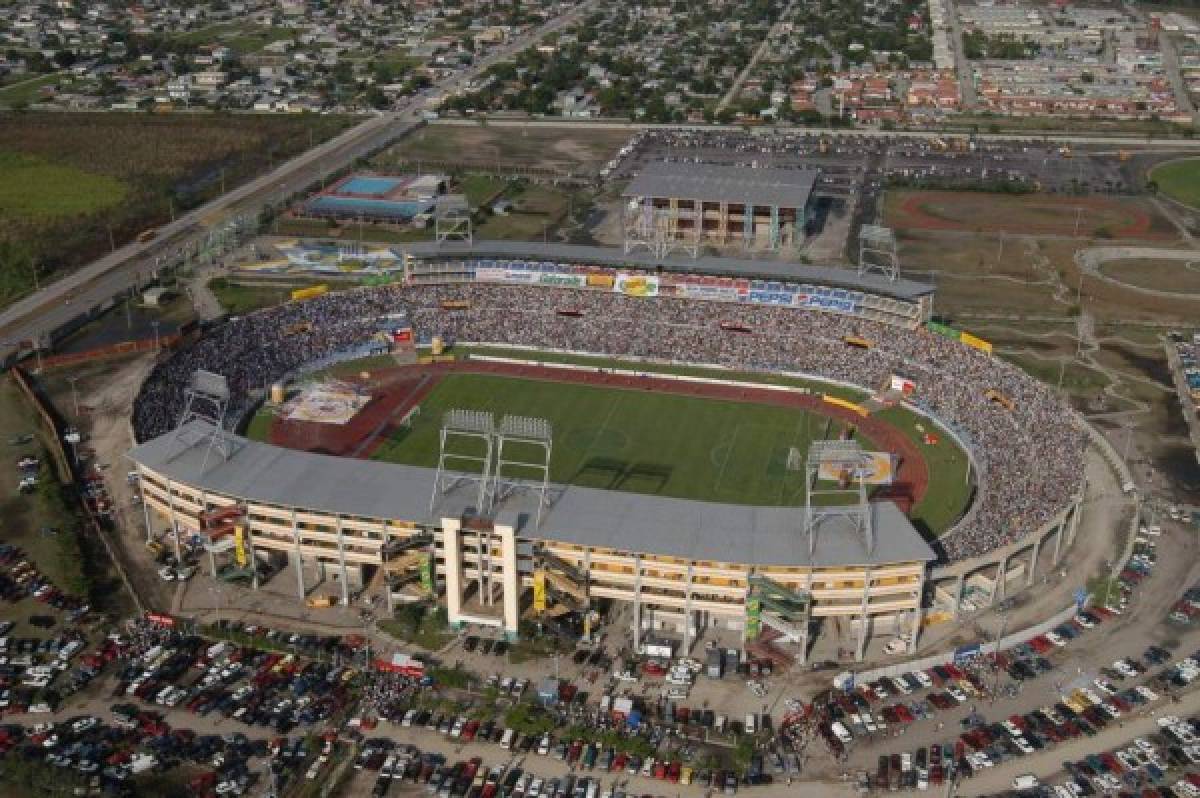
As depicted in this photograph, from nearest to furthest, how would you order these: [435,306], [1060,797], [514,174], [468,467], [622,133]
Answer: [1060,797]
[468,467]
[435,306]
[514,174]
[622,133]

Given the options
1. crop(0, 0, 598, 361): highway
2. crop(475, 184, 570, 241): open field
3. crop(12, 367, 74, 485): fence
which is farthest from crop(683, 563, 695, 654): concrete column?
crop(475, 184, 570, 241): open field

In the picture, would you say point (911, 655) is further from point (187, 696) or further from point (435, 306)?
point (435, 306)

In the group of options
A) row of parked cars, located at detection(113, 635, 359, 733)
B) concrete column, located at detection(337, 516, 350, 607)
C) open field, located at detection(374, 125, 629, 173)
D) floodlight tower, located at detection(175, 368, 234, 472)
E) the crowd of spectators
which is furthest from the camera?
open field, located at detection(374, 125, 629, 173)

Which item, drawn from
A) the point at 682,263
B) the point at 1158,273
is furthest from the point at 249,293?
the point at 1158,273

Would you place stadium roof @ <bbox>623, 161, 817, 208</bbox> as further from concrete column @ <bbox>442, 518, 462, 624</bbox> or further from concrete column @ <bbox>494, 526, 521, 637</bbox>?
concrete column @ <bbox>494, 526, 521, 637</bbox>

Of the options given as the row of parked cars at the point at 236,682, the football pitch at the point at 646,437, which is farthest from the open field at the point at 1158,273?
the row of parked cars at the point at 236,682

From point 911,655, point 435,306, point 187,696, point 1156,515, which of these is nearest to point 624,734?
point 911,655
